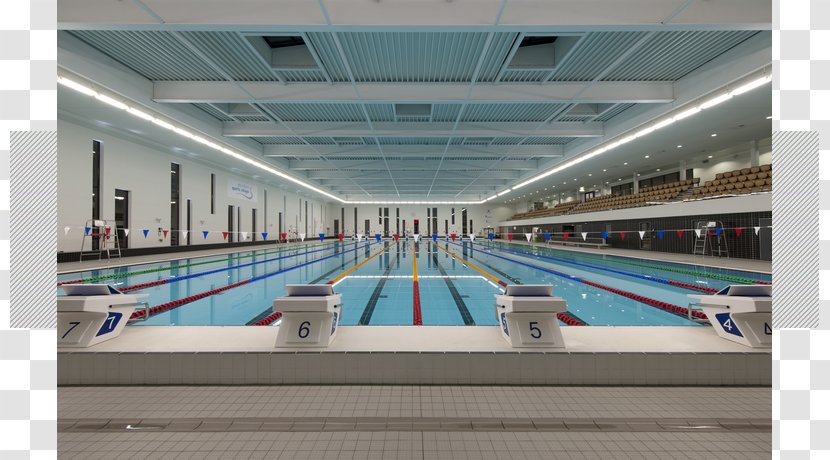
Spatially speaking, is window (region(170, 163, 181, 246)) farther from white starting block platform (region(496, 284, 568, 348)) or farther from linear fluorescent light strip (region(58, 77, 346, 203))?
white starting block platform (region(496, 284, 568, 348))

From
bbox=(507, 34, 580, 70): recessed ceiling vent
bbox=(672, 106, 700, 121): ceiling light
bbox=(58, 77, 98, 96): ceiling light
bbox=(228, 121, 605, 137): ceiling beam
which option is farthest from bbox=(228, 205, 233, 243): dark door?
bbox=(672, 106, 700, 121): ceiling light

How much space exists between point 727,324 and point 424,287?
4577 millimetres

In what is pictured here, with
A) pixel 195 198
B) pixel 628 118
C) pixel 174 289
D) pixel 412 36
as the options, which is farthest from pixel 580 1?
pixel 195 198

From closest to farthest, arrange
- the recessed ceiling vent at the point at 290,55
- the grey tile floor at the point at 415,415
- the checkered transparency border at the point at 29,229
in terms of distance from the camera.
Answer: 1. the checkered transparency border at the point at 29,229
2. the grey tile floor at the point at 415,415
3. the recessed ceiling vent at the point at 290,55

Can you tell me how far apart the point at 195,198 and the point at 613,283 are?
15.6 metres

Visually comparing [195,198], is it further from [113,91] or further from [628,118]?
[628,118]

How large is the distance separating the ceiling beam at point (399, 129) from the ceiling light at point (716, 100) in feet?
10.2

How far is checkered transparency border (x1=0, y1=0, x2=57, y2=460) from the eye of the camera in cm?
112

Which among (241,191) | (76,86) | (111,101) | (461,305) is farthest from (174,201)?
(461,305)

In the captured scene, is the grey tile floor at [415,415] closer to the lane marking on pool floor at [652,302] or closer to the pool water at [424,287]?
the pool water at [424,287]

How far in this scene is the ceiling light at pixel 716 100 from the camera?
6641mm

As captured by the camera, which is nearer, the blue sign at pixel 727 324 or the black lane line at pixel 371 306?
the blue sign at pixel 727 324

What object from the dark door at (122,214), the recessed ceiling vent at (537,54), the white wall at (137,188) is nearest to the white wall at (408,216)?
the white wall at (137,188)

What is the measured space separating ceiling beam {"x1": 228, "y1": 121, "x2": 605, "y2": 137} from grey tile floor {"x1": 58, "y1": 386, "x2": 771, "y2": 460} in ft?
28.9
